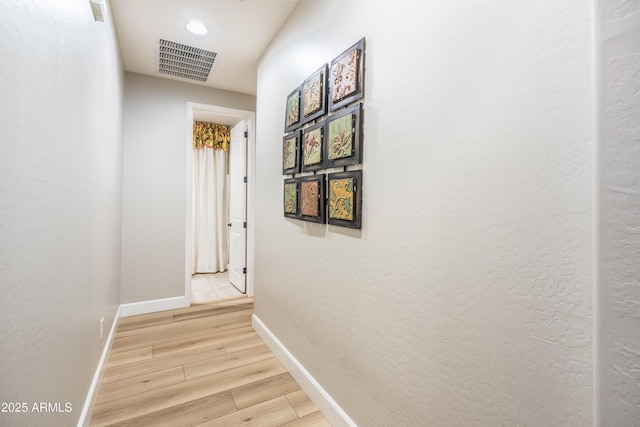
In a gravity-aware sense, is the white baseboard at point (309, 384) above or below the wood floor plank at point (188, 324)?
above

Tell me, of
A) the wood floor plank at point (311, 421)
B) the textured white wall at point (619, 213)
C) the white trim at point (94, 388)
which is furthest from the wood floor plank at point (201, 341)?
the textured white wall at point (619, 213)

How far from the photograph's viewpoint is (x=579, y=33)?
68 cm

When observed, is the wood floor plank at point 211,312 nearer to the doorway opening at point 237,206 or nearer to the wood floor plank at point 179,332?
the wood floor plank at point 179,332

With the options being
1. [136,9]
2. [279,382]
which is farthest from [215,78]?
[279,382]

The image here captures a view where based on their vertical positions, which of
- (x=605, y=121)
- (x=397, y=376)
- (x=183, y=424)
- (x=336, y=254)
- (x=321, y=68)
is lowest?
(x=183, y=424)

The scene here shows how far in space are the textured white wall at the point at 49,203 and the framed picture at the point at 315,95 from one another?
3.64 ft

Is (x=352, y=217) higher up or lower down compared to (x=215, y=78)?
lower down

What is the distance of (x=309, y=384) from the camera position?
5.96 ft

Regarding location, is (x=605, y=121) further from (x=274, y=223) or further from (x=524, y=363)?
(x=274, y=223)

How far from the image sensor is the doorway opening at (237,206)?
334 cm

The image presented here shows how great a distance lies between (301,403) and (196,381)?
0.74m

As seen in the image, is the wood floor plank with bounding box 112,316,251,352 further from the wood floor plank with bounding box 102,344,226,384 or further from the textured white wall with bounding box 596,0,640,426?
the textured white wall with bounding box 596,0,640,426

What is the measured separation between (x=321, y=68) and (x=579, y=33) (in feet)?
4.08

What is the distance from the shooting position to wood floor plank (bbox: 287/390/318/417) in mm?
1701
